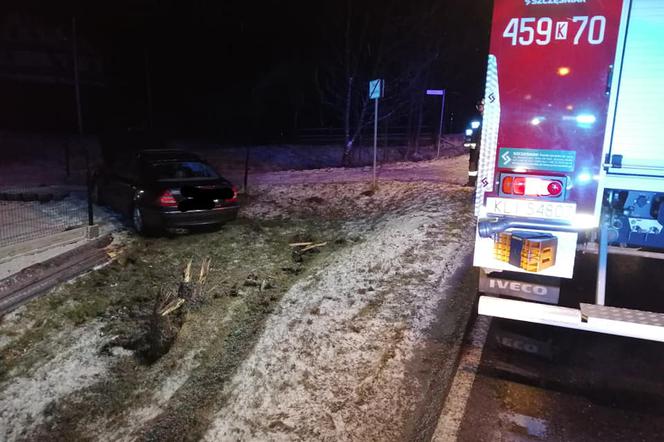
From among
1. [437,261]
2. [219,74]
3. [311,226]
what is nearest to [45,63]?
[219,74]

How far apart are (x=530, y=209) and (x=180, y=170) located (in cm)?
668

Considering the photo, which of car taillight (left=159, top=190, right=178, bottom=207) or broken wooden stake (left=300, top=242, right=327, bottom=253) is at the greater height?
car taillight (left=159, top=190, right=178, bottom=207)

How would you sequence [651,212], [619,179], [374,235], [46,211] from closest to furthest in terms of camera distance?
[619,179] < [651,212] < [374,235] < [46,211]

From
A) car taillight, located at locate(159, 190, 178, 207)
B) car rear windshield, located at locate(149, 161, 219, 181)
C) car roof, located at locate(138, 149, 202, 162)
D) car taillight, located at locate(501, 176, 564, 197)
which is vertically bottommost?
car taillight, located at locate(159, 190, 178, 207)

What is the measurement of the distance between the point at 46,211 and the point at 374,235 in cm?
699

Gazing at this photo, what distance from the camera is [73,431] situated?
4.14m

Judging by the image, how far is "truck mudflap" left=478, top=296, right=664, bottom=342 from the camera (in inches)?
124

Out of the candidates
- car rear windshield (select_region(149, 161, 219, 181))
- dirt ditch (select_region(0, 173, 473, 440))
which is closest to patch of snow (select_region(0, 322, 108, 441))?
dirt ditch (select_region(0, 173, 473, 440))

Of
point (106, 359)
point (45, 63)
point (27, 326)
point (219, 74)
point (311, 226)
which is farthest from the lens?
point (219, 74)

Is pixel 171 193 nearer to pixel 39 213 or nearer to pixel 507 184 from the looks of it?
pixel 39 213

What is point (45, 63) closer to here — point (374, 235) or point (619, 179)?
point (374, 235)

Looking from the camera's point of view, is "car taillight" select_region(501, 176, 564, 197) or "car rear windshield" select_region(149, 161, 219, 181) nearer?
"car taillight" select_region(501, 176, 564, 197)

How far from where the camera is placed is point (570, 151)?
11.8 feet

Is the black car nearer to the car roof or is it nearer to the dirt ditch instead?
the car roof
